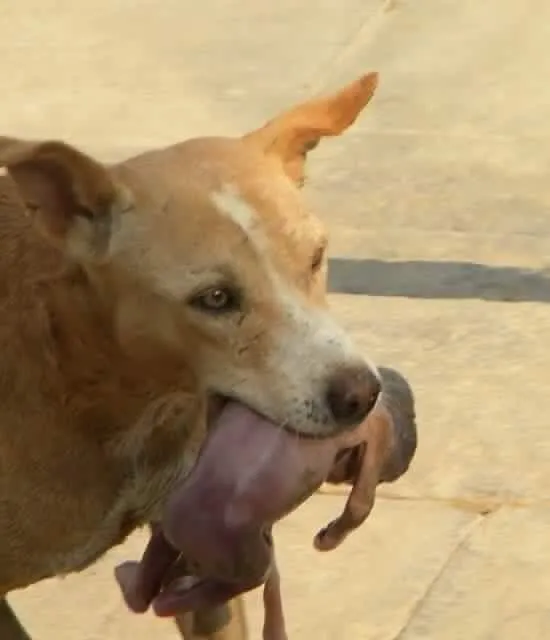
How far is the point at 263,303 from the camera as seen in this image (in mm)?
4367

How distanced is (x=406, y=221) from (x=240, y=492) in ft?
13.0

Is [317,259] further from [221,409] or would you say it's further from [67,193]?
[67,193]

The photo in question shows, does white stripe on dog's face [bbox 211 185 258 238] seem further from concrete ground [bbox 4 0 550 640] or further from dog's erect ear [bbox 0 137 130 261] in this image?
concrete ground [bbox 4 0 550 640]

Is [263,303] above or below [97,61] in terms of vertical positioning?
above

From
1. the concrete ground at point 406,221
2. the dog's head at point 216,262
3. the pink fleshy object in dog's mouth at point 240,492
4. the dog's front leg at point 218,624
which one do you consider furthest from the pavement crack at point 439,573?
the dog's head at point 216,262

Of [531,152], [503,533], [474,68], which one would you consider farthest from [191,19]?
[503,533]

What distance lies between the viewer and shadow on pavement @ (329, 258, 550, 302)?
7.53m

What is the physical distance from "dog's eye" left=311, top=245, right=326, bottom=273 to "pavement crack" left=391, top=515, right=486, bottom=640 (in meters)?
1.46

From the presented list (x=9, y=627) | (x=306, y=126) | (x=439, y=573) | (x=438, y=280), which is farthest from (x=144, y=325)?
(x=438, y=280)

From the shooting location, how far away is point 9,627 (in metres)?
5.15

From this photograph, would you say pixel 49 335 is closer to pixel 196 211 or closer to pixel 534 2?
pixel 196 211

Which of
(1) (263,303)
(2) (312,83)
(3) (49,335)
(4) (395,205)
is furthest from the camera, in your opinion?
(2) (312,83)

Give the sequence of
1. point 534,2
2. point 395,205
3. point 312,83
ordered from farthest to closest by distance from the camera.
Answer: point 534,2 → point 312,83 → point 395,205

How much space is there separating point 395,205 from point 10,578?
12.7 ft
